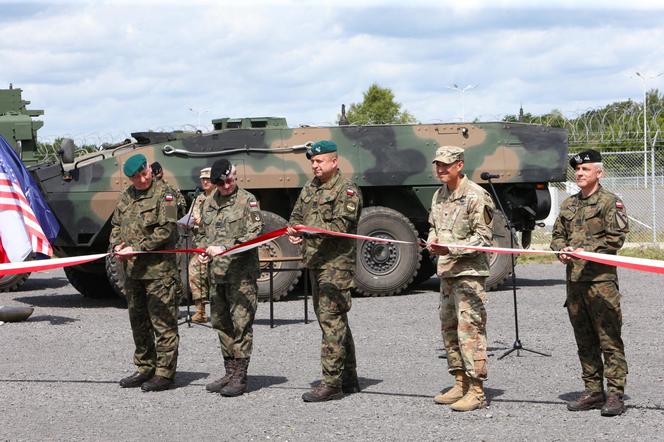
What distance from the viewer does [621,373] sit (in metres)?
6.49

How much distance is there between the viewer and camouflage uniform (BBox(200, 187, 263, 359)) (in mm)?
7367

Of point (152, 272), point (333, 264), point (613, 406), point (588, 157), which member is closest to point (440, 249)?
point (333, 264)

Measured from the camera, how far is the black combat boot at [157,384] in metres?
7.50

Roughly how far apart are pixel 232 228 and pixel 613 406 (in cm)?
283

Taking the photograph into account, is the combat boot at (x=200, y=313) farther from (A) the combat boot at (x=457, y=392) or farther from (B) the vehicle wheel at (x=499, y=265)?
(A) the combat boot at (x=457, y=392)

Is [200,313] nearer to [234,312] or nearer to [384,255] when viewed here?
[384,255]

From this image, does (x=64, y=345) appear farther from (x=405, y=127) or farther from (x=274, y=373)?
(x=405, y=127)

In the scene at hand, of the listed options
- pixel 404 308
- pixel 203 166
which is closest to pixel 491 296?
pixel 404 308

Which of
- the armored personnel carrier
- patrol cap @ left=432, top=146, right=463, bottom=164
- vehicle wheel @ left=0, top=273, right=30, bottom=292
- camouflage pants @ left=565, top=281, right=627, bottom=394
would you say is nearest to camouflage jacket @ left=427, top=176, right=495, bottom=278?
patrol cap @ left=432, top=146, right=463, bottom=164

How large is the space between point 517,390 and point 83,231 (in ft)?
22.2

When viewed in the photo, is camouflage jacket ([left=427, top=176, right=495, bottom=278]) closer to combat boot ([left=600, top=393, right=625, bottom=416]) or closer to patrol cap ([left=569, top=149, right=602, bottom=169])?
patrol cap ([left=569, top=149, right=602, bottom=169])

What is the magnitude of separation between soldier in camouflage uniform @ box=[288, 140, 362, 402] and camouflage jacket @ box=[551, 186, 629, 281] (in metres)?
1.47

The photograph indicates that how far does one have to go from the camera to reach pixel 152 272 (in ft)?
24.6

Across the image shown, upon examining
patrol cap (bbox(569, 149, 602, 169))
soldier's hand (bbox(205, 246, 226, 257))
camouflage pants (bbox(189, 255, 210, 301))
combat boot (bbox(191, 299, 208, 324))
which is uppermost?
patrol cap (bbox(569, 149, 602, 169))
